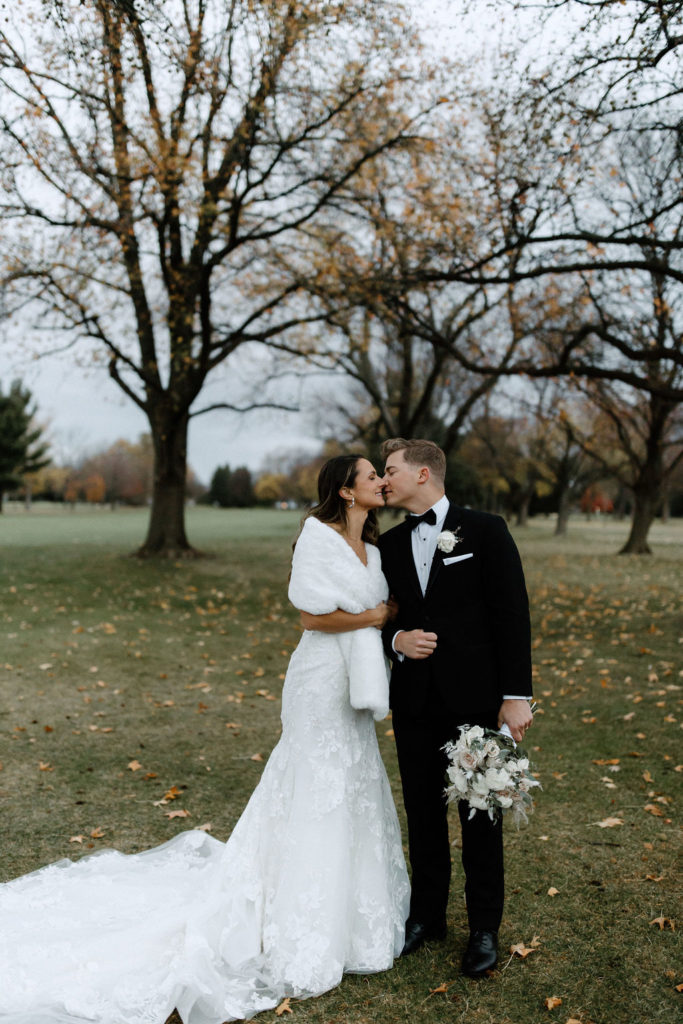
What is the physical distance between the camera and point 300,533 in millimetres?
3961

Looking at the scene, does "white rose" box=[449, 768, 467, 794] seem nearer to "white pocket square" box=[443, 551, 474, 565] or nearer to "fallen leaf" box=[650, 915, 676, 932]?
"white pocket square" box=[443, 551, 474, 565]

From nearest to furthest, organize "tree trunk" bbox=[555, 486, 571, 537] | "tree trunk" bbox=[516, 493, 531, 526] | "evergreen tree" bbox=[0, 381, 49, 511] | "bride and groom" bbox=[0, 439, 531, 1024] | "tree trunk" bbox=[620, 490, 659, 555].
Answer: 1. "bride and groom" bbox=[0, 439, 531, 1024]
2. "tree trunk" bbox=[620, 490, 659, 555]
3. "tree trunk" bbox=[555, 486, 571, 537]
4. "tree trunk" bbox=[516, 493, 531, 526]
5. "evergreen tree" bbox=[0, 381, 49, 511]

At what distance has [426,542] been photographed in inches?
151

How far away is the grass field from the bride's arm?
1.62 meters

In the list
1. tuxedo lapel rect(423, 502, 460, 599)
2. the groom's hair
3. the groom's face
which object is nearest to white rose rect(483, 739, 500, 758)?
tuxedo lapel rect(423, 502, 460, 599)

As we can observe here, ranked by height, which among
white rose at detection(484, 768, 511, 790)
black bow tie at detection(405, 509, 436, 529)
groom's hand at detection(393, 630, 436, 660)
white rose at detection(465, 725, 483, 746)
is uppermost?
black bow tie at detection(405, 509, 436, 529)

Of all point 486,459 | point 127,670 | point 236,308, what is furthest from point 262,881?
point 486,459

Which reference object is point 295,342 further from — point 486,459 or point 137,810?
point 486,459

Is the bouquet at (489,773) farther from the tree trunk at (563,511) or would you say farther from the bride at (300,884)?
the tree trunk at (563,511)

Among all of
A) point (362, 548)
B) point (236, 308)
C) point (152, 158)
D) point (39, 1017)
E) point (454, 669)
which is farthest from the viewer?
point (236, 308)

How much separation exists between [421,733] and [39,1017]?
2037 millimetres

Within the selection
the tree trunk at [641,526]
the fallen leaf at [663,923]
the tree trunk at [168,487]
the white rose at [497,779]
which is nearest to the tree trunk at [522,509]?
the tree trunk at [641,526]

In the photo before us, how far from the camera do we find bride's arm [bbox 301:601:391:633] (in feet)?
12.3

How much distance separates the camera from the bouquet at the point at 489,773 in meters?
3.35
